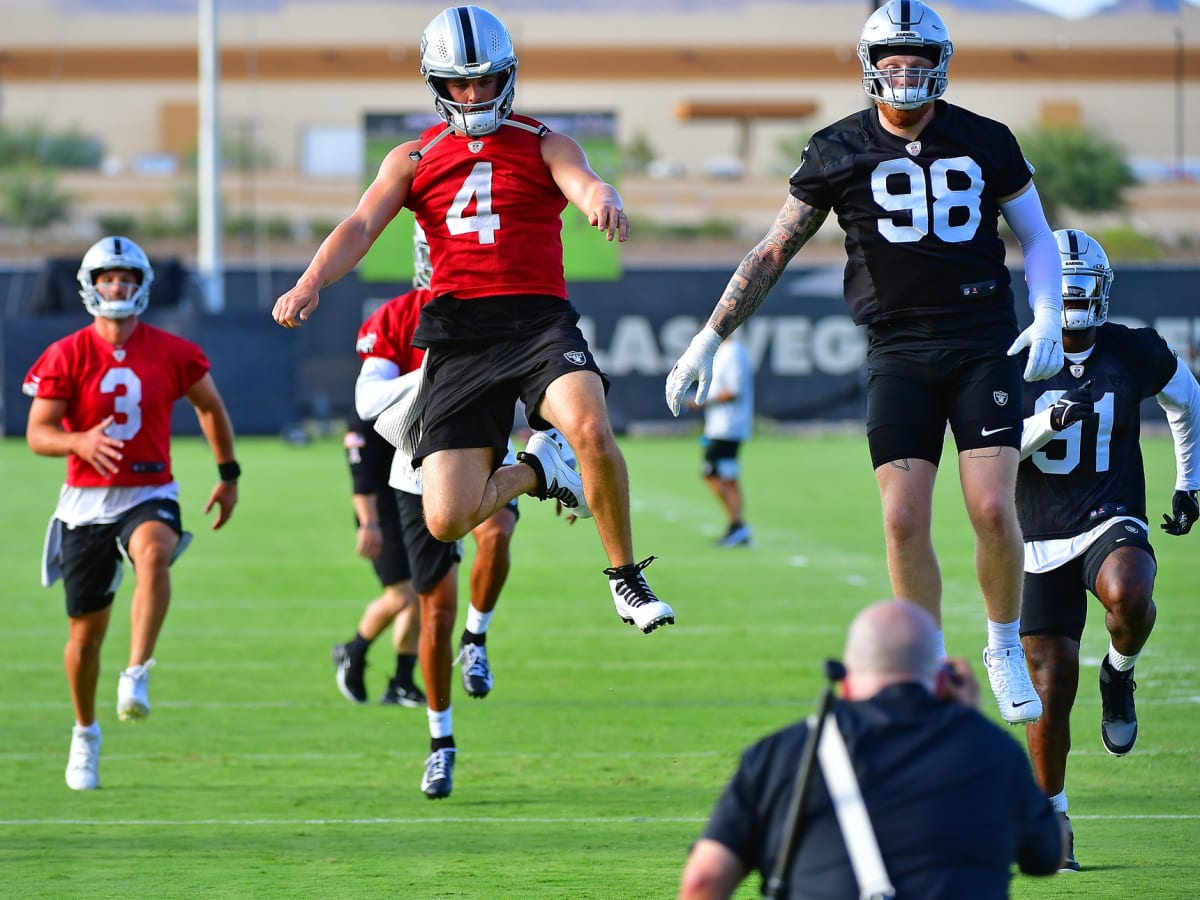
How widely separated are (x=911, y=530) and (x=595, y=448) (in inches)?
52.0

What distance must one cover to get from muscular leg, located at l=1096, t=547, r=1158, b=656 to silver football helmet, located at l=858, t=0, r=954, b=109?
202 centimetres

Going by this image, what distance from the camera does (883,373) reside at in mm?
7223

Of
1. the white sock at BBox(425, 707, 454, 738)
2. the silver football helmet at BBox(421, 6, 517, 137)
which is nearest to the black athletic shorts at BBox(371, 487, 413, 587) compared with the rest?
the white sock at BBox(425, 707, 454, 738)

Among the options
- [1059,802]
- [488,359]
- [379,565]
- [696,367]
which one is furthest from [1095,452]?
[379,565]

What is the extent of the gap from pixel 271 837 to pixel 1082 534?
358 cm

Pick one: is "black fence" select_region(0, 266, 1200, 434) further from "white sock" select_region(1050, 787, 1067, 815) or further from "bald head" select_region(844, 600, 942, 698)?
"bald head" select_region(844, 600, 942, 698)

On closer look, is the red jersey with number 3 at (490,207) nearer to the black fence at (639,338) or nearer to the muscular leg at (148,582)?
the muscular leg at (148,582)

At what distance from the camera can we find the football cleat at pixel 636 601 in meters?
7.31

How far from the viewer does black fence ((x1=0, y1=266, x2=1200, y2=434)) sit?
32938 mm

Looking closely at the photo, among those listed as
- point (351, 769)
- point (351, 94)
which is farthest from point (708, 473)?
point (351, 94)

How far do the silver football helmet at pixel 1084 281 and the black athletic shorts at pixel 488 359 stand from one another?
6.38 ft

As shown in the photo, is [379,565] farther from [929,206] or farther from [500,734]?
[929,206]

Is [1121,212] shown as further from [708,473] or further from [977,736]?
[977,736]

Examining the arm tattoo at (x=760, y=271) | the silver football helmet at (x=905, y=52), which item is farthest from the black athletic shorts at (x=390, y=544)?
the silver football helmet at (x=905, y=52)
